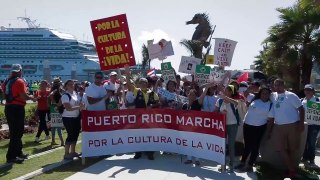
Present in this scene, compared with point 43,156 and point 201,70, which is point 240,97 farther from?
point 43,156

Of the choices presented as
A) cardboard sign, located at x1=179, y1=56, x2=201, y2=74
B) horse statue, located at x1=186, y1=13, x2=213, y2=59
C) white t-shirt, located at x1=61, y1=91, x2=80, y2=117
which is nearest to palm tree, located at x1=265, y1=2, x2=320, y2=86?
horse statue, located at x1=186, y1=13, x2=213, y2=59

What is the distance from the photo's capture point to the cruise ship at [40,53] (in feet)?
234

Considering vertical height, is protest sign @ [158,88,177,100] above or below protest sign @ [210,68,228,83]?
below

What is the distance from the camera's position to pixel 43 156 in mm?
9242

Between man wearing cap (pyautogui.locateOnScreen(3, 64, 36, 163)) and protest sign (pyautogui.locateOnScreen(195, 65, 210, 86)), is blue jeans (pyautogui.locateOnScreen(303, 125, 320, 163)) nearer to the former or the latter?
protest sign (pyautogui.locateOnScreen(195, 65, 210, 86))

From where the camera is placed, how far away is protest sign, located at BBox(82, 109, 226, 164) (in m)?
8.28

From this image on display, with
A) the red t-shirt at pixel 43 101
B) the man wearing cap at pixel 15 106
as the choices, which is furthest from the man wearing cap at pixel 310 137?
the red t-shirt at pixel 43 101

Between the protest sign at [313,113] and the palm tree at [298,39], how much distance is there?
783 cm

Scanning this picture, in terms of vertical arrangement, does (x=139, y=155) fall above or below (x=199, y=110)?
below

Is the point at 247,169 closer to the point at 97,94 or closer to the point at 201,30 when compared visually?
the point at 97,94

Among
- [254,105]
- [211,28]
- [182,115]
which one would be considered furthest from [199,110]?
[211,28]

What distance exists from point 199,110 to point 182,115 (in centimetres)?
48

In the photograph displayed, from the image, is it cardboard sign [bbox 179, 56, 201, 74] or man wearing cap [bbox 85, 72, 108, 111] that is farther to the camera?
cardboard sign [bbox 179, 56, 201, 74]

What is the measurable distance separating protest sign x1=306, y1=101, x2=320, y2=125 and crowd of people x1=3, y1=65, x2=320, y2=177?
114 mm
